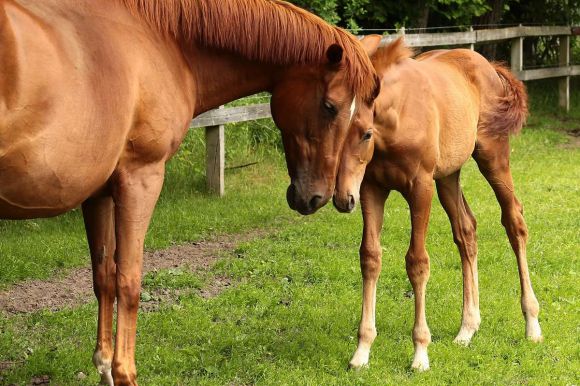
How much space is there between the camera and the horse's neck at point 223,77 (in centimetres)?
398

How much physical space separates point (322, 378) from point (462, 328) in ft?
3.65

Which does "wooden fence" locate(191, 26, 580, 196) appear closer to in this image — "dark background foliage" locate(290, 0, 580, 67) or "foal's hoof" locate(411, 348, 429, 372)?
"dark background foliage" locate(290, 0, 580, 67)

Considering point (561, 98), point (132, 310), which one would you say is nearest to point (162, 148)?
point (132, 310)

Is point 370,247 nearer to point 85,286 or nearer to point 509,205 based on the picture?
point 509,205

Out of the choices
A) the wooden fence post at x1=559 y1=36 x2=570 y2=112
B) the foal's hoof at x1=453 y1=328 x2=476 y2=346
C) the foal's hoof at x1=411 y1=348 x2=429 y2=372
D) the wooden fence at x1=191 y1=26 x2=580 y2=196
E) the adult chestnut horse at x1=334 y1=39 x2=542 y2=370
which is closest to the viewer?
the adult chestnut horse at x1=334 y1=39 x2=542 y2=370

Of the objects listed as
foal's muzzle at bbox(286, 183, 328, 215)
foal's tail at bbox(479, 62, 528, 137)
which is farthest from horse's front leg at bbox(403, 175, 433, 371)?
foal's tail at bbox(479, 62, 528, 137)

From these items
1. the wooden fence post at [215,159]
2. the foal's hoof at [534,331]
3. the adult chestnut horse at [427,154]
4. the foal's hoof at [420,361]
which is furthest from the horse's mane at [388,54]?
the wooden fence post at [215,159]

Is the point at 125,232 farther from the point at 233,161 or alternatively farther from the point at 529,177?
the point at 529,177

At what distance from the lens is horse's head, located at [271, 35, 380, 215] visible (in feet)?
13.0

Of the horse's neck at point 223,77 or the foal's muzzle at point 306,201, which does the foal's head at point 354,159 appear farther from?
the horse's neck at point 223,77

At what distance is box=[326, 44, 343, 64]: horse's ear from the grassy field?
1734mm

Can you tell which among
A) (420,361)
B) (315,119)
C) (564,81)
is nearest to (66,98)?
(315,119)

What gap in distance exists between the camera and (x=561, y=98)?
49.8 ft

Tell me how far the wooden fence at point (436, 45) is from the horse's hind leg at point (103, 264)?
7.04 feet
